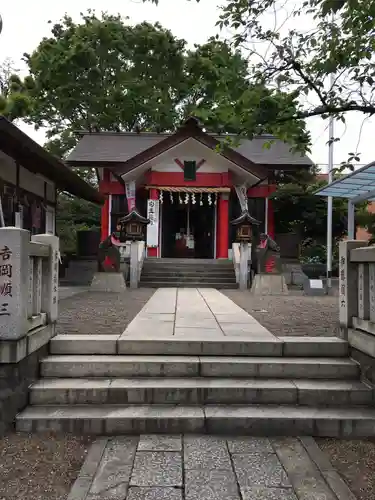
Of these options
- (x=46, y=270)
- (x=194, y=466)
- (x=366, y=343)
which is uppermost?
(x=46, y=270)

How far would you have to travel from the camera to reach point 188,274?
570 inches

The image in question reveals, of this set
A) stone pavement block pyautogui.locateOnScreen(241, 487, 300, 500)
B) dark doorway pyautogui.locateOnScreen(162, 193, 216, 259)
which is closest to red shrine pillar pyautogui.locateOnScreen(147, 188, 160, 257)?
dark doorway pyautogui.locateOnScreen(162, 193, 216, 259)

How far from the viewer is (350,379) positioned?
4426mm

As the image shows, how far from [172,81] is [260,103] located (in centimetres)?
560

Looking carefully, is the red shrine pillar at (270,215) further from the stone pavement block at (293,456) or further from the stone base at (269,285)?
the stone pavement block at (293,456)

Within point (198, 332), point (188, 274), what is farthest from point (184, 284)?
→ point (198, 332)

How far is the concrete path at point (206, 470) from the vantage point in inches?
113

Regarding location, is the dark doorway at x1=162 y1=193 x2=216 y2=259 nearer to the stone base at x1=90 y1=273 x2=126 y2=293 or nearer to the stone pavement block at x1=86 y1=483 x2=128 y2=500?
the stone base at x1=90 y1=273 x2=126 y2=293

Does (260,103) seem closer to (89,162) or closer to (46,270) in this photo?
(46,270)

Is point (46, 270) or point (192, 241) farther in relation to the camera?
point (192, 241)

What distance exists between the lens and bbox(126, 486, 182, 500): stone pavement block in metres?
2.81

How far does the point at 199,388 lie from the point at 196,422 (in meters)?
0.38

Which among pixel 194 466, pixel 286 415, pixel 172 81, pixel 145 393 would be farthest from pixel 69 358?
pixel 172 81

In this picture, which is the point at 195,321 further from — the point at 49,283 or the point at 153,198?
the point at 153,198
